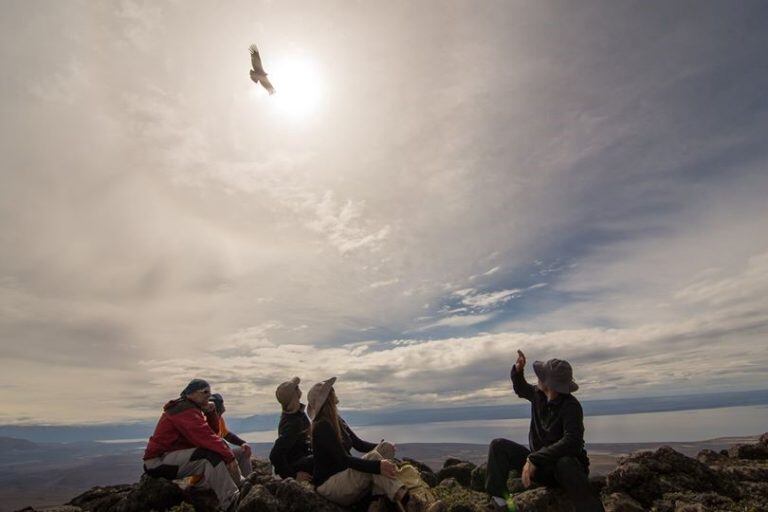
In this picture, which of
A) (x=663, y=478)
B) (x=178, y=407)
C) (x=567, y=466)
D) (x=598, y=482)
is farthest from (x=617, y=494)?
(x=178, y=407)

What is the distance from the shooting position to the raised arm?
9.14 meters

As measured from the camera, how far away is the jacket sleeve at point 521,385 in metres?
9.10

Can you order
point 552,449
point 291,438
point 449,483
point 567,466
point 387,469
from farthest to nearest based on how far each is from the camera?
1. point 449,483
2. point 291,438
3. point 552,449
4. point 567,466
5. point 387,469

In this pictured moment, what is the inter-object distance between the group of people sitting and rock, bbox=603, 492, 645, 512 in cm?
111

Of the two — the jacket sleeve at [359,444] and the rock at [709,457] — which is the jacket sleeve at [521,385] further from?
the rock at [709,457]

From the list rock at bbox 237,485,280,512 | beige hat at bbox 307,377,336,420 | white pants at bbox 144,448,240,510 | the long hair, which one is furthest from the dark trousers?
white pants at bbox 144,448,240,510

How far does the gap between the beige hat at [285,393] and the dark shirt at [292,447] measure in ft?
1.16

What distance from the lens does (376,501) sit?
6.71 meters

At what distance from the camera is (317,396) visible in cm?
734

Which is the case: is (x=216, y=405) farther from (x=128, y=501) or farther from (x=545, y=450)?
(x=545, y=450)

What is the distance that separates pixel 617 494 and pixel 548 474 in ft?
8.75

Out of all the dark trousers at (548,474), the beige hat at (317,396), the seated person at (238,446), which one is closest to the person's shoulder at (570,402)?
the dark trousers at (548,474)

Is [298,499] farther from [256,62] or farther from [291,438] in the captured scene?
[256,62]

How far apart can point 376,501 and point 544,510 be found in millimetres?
3027
